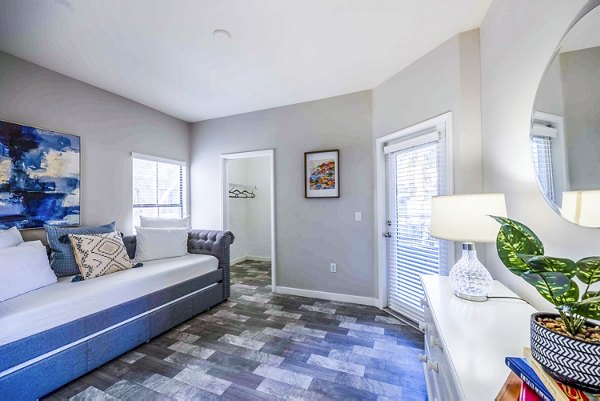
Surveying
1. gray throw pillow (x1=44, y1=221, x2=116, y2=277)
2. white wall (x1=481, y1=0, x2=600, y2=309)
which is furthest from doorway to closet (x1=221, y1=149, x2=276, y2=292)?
white wall (x1=481, y1=0, x2=600, y2=309)

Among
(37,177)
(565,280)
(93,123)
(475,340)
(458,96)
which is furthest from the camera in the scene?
(93,123)

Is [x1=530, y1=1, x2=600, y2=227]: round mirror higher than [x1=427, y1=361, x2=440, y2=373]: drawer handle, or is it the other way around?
[x1=530, y1=1, x2=600, y2=227]: round mirror

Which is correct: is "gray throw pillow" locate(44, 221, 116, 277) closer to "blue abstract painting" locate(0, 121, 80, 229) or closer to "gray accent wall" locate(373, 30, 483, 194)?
"blue abstract painting" locate(0, 121, 80, 229)

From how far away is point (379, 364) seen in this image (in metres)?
1.95

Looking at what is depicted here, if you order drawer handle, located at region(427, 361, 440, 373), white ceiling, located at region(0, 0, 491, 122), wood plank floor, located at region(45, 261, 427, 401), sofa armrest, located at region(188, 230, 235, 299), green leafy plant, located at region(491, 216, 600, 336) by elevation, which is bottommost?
wood plank floor, located at region(45, 261, 427, 401)

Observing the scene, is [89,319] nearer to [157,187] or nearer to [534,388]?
[157,187]

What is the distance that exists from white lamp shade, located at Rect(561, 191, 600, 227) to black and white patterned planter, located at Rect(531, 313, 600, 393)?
584 mm

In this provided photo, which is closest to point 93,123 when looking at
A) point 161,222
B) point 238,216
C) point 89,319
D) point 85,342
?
point 161,222

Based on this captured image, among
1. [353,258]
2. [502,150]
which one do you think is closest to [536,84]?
[502,150]

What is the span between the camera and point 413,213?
2.58 meters

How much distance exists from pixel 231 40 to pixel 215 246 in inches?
91.7

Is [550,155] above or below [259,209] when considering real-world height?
above

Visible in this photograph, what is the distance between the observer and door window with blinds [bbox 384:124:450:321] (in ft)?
7.48

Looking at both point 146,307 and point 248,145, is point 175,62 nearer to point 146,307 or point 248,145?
point 248,145
